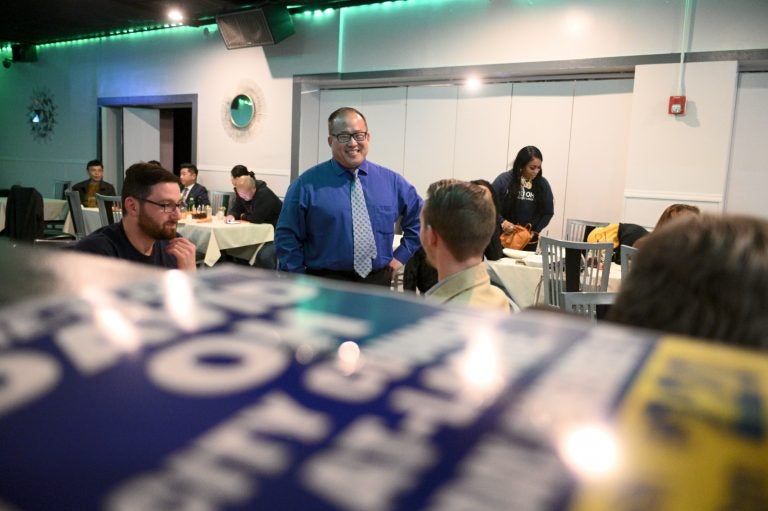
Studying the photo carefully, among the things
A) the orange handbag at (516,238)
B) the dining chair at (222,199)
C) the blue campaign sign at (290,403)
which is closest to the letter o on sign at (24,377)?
the blue campaign sign at (290,403)

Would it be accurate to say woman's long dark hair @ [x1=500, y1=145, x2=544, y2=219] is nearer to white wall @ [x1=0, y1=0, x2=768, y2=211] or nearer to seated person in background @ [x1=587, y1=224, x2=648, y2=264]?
seated person in background @ [x1=587, y1=224, x2=648, y2=264]

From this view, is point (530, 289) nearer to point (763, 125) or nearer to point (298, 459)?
point (763, 125)

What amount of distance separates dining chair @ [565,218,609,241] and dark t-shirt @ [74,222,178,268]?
355cm

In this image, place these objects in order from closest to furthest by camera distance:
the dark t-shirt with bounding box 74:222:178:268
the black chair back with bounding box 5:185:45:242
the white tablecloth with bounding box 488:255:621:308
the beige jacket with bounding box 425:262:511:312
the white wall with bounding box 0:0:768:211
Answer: the beige jacket with bounding box 425:262:511:312 < the dark t-shirt with bounding box 74:222:178:268 < the white tablecloth with bounding box 488:255:621:308 < the black chair back with bounding box 5:185:45:242 < the white wall with bounding box 0:0:768:211

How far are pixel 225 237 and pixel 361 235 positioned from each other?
277 centimetres

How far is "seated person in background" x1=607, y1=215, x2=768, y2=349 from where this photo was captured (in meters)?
0.63

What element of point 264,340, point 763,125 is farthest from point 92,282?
point 763,125

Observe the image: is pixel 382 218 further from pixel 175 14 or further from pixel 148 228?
pixel 175 14

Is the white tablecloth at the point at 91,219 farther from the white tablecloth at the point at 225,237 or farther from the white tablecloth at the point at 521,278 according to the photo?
the white tablecloth at the point at 521,278

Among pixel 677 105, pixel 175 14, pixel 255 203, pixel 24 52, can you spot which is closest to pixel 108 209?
pixel 255 203

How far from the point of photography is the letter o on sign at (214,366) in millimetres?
395

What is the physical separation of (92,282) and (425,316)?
1.17ft

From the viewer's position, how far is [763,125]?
16.4ft

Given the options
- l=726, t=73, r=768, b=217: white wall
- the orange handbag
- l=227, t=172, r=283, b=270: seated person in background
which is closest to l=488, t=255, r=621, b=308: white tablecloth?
the orange handbag
